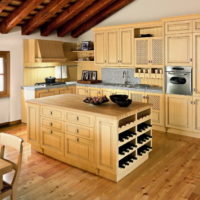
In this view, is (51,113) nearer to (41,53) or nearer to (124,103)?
(124,103)

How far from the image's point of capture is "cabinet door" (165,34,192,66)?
5062 millimetres

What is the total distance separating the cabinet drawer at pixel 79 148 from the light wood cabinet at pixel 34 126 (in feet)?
2.35

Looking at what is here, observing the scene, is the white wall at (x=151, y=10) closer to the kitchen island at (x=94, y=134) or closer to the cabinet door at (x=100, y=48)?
the cabinet door at (x=100, y=48)

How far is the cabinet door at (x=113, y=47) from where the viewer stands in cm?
645

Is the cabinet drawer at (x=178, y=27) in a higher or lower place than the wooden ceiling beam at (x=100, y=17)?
lower

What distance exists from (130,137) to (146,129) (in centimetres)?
48

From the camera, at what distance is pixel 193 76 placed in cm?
507

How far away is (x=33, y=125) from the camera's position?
4.34 meters

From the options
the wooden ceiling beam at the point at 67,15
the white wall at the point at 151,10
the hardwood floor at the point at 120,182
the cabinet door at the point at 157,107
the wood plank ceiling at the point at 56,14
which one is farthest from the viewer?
the wooden ceiling beam at the point at 67,15

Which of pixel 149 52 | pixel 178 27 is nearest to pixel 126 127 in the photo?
pixel 178 27

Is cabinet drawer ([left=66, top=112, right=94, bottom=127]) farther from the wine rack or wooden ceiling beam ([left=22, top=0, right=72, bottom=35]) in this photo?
wooden ceiling beam ([left=22, top=0, right=72, bottom=35])

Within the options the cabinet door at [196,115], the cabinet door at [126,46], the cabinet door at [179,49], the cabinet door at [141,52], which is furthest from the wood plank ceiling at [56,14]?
the cabinet door at [196,115]

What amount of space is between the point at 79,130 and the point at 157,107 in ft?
8.51

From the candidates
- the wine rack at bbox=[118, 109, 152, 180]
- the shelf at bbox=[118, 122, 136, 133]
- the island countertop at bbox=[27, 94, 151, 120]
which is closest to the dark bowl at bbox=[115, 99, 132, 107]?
the island countertop at bbox=[27, 94, 151, 120]
